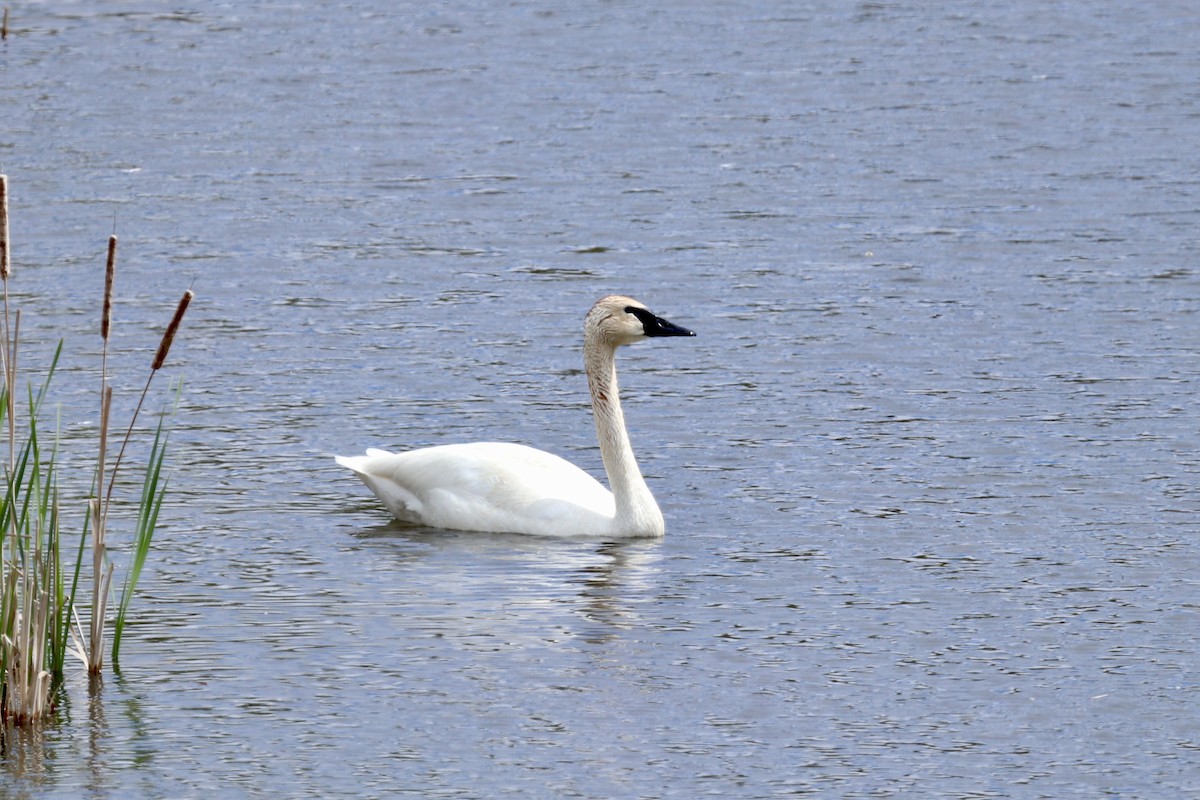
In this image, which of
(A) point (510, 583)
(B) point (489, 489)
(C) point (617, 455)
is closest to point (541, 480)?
(B) point (489, 489)

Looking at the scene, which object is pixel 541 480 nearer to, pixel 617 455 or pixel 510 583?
pixel 617 455

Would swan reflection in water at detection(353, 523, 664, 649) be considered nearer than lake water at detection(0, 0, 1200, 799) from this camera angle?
No

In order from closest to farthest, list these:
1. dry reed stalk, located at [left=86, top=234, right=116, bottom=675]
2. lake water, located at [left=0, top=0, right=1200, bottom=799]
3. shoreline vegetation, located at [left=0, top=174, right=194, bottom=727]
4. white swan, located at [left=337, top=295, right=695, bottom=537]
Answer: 1. dry reed stalk, located at [left=86, top=234, right=116, bottom=675]
2. shoreline vegetation, located at [left=0, top=174, right=194, bottom=727]
3. lake water, located at [left=0, top=0, right=1200, bottom=799]
4. white swan, located at [left=337, top=295, right=695, bottom=537]

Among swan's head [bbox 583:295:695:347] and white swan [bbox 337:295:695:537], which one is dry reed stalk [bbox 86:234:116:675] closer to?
white swan [bbox 337:295:695:537]

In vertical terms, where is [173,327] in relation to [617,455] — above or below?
above

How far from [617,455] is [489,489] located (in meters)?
0.63

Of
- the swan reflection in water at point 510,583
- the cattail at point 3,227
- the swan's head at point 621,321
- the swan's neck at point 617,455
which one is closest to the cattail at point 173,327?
the cattail at point 3,227

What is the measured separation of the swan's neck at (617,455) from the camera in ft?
36.9

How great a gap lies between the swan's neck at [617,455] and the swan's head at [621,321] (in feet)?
0.28

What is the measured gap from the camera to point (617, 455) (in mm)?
11531

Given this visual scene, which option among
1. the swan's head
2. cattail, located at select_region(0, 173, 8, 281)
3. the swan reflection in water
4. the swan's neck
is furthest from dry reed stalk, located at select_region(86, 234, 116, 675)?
the swan's head

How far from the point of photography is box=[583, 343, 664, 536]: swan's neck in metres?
11.2

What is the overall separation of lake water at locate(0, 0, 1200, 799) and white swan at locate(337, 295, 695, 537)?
17cm

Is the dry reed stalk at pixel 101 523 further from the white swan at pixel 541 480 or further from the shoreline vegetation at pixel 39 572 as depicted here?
the white swan at pixel 541 480
